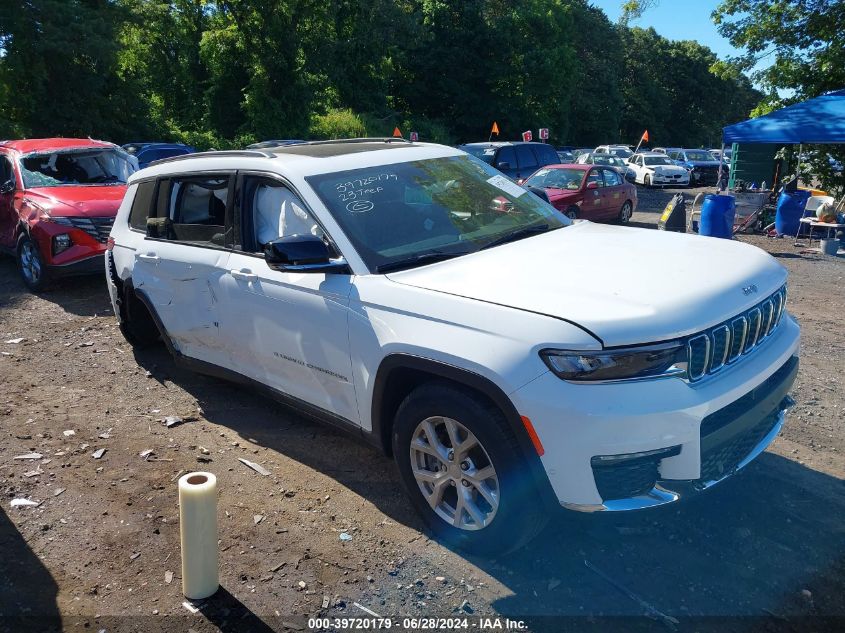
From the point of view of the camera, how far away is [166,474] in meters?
4.37

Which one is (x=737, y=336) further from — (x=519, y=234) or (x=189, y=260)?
(x=189, y=260)

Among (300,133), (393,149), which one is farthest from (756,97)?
(393,149)

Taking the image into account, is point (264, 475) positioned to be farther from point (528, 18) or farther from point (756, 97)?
point (756, 97)

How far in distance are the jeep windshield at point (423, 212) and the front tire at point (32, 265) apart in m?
6.41

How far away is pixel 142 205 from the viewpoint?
559 cm

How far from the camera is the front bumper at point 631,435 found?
2.74m

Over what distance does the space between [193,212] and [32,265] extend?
17.6 feet

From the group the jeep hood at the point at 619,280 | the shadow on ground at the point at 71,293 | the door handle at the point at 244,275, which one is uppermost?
the jeep hood at the point at 619,280

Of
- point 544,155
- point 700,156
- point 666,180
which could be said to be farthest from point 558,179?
point 700,156

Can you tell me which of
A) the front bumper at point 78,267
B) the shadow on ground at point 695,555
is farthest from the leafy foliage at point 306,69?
the shadow on ground at point 695,555

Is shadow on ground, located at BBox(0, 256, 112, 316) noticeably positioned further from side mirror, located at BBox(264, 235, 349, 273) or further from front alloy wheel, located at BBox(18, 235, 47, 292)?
side mirror, located at BBox(264, 235, 349, 273)

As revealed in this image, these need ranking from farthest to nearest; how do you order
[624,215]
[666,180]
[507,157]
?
[666,180], [507,157], [624,215]

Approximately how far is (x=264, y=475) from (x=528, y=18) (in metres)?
44.3

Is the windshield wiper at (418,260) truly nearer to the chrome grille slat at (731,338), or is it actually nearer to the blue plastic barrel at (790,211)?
the chrome grille slat at (731,338)
